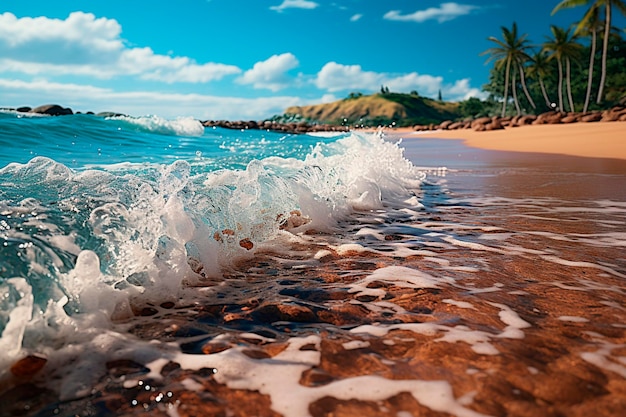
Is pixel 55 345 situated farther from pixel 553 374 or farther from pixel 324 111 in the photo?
pixel 324 111

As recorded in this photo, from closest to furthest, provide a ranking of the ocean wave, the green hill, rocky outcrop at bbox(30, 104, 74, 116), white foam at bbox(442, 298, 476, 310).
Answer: white foam at bbox(442, 298, 476, 310) → the ocean wave → rocky outcrop at bbox(30, 104, 74, 116) → the green hill

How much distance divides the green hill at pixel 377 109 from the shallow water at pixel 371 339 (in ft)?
285

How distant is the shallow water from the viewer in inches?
53.1

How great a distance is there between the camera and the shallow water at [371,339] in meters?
1.35

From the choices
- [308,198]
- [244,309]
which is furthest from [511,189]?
[244,309]

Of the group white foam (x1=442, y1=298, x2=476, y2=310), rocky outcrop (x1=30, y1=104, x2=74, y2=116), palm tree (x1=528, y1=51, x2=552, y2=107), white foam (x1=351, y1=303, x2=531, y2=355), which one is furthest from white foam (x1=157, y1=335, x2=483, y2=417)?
palm tree (x1=528, y1=51, x2=552, y2=107)

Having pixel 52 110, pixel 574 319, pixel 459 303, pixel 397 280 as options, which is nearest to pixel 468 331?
pixel 459 303

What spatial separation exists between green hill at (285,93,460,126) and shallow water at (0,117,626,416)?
8699 cm

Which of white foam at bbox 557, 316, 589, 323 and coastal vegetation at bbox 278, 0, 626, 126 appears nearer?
white foam at bbox 557, 316, 589, 323

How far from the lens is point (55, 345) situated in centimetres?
164

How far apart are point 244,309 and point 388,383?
875 mm

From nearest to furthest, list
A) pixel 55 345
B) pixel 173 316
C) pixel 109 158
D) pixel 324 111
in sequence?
1. pixel 55 345
2. pixel 173 316
3. pixel 109 158
4. pixel 324 111

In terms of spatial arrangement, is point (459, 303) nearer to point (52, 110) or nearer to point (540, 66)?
point (52, 110)

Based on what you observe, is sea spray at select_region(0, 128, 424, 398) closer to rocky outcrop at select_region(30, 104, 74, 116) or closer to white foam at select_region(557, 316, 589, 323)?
white foam at select_region(557, 316, 589, 323)
